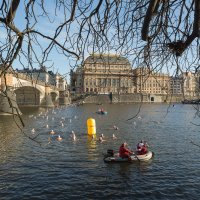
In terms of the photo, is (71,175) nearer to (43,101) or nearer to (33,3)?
(33,3)

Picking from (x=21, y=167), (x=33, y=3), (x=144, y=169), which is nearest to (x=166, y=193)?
(x=144, y=169)

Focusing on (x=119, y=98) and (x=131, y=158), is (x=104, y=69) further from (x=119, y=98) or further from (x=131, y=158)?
(x=119, y=98)

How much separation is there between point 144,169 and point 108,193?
16.7ft

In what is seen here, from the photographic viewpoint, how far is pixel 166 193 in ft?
51.1

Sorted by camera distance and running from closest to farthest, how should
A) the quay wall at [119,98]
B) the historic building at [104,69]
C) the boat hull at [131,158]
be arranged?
the historic building at [104,69] → the boat hull at [131,158] → the quay wall at [119,98]

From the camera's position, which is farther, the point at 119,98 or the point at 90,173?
the point at 119,98

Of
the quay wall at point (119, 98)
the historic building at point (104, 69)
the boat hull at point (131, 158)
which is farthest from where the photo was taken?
the quay wall at point (119, 98)

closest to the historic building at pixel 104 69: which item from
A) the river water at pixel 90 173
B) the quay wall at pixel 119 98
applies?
the river water at pixel 90 173

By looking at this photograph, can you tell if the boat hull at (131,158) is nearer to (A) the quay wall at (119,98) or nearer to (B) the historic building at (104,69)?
(B) the historic building at (104,69)

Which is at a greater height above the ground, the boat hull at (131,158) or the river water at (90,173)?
the boat hull at (131,158)

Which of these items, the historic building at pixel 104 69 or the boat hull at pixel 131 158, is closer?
the historic building at pixel 104 69

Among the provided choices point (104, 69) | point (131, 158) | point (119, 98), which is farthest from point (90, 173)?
point (119, 98)

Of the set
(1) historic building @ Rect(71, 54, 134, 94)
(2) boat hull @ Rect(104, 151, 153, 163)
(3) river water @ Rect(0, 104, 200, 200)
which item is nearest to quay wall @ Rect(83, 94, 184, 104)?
(3) river water @ Rect(0, 104, 200, 200)

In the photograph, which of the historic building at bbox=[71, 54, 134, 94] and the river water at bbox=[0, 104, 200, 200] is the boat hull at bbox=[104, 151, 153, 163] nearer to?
the river water at bbox=[0, 104, 200, 200]
